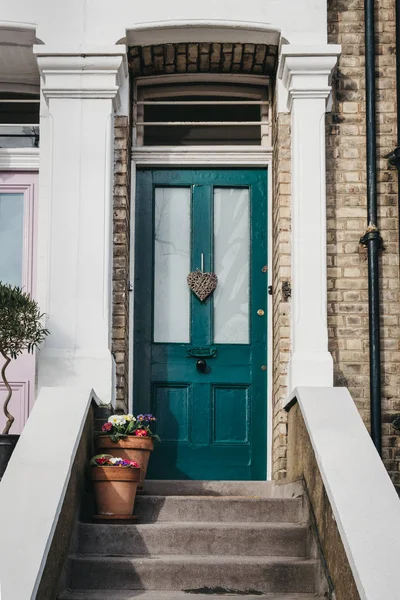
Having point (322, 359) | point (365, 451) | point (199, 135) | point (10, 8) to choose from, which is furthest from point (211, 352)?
point (10, 8)

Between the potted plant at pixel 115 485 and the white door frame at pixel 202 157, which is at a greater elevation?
the white door frame at pixel 202 157

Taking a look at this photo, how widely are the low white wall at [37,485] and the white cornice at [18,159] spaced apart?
6.97 ft

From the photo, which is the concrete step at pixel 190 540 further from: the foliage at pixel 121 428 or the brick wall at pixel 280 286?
the brick wall at pixel 280 286

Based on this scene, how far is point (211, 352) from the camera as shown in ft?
26.0

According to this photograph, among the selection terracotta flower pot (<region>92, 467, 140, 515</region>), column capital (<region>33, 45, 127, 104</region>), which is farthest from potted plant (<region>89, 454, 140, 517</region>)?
column capital (<region>33, 45, 127, 104</region>)

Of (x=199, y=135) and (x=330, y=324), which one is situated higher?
(x=199, y=135)

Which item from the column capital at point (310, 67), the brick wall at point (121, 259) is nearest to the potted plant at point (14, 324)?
the brick wall at point (121, 259)

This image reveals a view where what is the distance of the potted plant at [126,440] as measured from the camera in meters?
6.70

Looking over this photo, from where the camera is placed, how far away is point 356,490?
5457mm

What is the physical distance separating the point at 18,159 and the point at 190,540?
3.38 m

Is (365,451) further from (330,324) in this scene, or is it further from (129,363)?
(129,363)

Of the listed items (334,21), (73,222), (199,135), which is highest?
(334,21)

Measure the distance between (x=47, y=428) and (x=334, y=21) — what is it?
3656mm

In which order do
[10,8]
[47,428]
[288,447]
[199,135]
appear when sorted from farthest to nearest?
[199,135]
[10,8]
[288,447]
[47,428]
